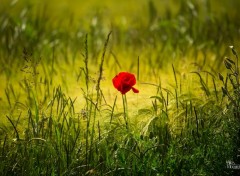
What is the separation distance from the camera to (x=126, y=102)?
6.13 feet

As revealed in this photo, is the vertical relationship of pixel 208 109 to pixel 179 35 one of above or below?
below

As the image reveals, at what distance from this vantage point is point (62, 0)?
4625mm

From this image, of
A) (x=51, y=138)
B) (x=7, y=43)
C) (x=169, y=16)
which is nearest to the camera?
(x=51, y=138)

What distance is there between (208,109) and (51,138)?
66cm

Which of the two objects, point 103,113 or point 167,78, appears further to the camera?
point 167,78

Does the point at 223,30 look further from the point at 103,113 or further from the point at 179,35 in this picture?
the point at 103,113

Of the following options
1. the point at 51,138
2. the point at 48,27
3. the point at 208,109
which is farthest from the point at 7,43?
the point at 208,109

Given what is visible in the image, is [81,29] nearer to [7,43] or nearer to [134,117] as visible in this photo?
[7,43]

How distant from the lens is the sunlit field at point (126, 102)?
1771 mm

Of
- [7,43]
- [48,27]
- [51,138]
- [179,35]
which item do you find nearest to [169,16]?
[179,35]

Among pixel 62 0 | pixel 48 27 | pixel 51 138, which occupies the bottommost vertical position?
pixel 51 138

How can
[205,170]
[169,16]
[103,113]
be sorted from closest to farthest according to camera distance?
[205,170] → [103,113] → [169,16]

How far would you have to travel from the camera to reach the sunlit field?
69.7 inches

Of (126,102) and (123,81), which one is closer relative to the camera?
(123,81)
